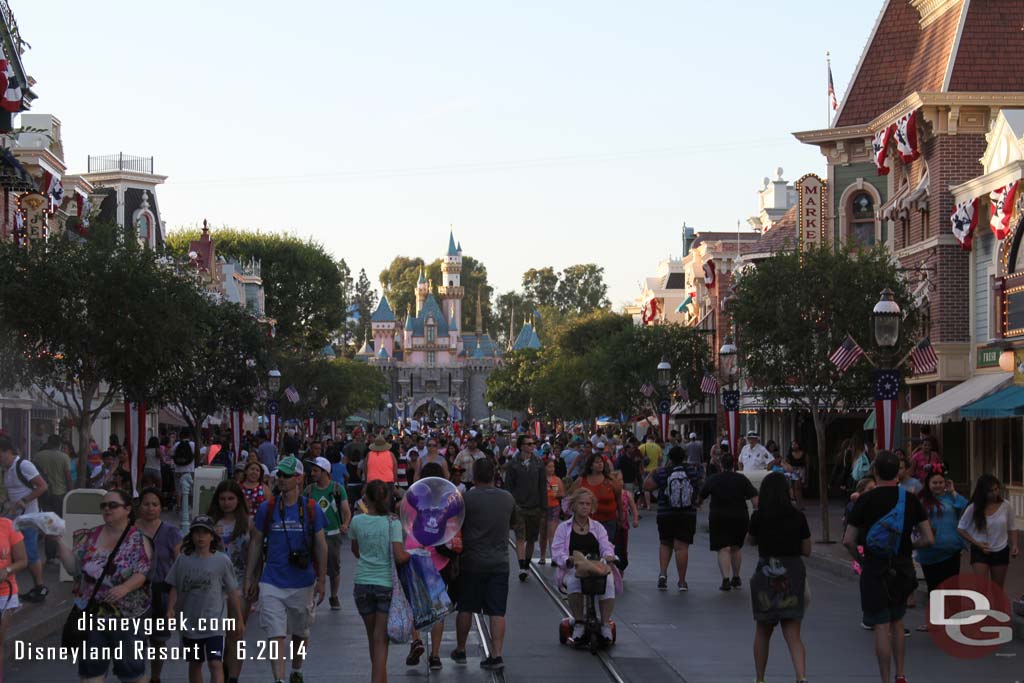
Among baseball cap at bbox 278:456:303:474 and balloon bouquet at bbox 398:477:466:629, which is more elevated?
baseball cap at bbox 278:456:303:474

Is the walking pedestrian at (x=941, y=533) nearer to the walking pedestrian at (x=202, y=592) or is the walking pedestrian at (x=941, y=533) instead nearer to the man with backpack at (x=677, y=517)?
the man with backpack at (x=677, y=517)

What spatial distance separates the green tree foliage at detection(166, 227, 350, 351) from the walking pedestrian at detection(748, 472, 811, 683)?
72.4m

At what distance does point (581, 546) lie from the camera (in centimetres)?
1330

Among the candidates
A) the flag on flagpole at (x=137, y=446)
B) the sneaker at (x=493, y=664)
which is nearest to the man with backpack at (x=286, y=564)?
the sneaker at (x=493, y=664)

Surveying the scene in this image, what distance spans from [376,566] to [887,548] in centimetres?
370

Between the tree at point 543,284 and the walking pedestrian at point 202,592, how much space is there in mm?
152925

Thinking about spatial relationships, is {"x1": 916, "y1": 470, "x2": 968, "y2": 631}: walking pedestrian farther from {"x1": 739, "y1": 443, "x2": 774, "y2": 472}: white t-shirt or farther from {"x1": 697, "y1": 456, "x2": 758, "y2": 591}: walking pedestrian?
{"x1": 739, "y1": 443, "x2": 774, "y2": 472}: white t-shirt

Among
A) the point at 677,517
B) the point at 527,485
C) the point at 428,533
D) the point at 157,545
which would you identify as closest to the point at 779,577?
the point at 428,533

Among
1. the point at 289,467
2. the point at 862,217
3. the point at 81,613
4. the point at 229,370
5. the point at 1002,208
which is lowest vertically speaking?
the point at 81,613

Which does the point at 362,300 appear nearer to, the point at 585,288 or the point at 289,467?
the point at 585,288

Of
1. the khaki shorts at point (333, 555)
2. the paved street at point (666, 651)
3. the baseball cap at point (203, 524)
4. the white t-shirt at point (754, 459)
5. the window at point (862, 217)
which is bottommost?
the paved street at point (666, 651)

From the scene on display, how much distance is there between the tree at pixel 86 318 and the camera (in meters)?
25.8

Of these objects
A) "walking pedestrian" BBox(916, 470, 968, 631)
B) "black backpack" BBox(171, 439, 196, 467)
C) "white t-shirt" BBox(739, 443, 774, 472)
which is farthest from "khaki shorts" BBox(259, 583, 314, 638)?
"black backpack" BBox(171, 439, 196, 467)

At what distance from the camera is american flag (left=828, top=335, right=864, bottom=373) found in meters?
26.7
